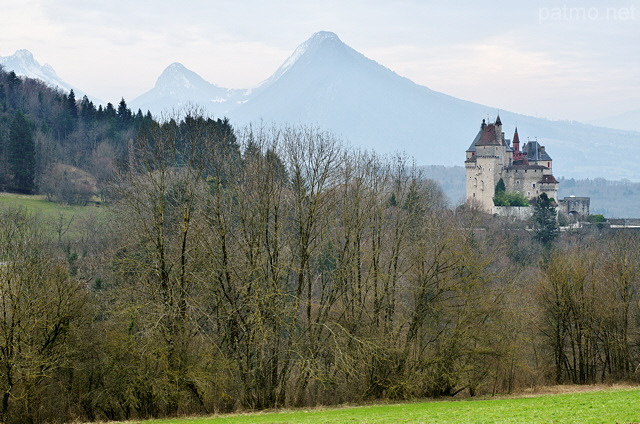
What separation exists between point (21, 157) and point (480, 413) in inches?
2587

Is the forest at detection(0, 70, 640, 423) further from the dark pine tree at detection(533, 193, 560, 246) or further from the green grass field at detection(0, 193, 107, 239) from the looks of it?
the dark pine tree at detection(533, 193, 560, 246)

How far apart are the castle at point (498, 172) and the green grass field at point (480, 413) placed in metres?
74.0

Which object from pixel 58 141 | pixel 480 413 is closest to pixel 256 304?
pixel 480 413

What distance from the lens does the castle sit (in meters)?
96.1

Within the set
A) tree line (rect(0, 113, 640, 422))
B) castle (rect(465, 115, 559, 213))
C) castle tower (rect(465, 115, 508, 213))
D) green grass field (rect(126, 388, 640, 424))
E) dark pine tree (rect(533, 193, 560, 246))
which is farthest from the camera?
castle (rect(465, 115, 559, 213))

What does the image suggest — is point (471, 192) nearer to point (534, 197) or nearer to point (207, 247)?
point (534, 197)

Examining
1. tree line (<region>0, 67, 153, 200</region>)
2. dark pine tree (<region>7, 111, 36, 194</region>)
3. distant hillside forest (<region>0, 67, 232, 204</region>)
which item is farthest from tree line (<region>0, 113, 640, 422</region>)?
dark pine tree (<region>7, 111, 36, 194</region>)

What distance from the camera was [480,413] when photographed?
1967 cm

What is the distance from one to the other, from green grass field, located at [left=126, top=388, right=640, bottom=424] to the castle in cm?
7402

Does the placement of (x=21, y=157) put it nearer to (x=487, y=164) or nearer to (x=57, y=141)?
(x=57, y=141)

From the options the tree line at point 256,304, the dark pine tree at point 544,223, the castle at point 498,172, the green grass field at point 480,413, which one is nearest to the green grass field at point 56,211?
the tree line at point 256,304

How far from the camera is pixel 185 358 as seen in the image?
25.6 metres

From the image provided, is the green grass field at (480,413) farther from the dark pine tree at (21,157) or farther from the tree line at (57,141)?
the dark pine tree at (21,157)

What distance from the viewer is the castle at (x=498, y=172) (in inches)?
3782
